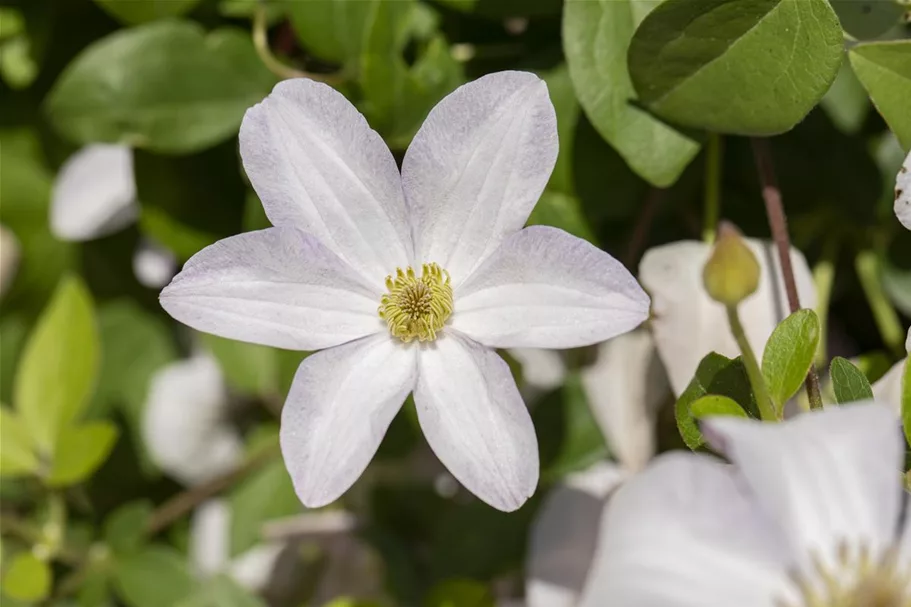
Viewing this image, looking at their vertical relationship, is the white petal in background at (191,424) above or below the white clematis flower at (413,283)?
below

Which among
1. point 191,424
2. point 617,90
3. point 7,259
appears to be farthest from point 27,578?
point 617,90

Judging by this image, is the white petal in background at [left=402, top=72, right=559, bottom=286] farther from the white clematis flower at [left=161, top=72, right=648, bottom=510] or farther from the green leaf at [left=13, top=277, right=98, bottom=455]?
the green leaf at [left=13, top=277, right=98, bottom=455]

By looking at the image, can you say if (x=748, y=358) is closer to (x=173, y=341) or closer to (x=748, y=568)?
(x=748, y=568)

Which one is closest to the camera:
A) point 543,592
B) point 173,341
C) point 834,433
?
point 834,433

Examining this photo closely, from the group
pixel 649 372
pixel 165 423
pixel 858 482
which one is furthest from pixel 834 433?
pixel 165 423

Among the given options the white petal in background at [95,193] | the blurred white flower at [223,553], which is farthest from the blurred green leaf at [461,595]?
the white petal in background at [95,193]

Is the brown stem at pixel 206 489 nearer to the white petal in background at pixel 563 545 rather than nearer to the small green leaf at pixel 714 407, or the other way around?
the white petal in background at pixel 563 545
